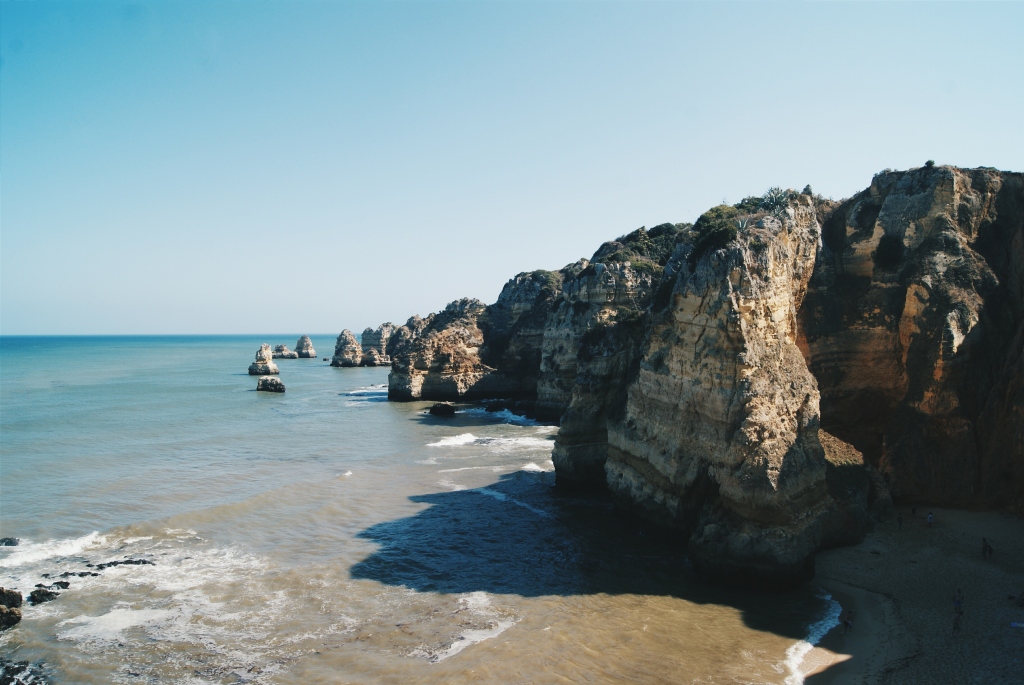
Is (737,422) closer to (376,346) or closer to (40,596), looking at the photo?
(40,596)

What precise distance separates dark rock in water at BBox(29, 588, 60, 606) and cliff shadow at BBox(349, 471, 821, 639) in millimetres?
9169

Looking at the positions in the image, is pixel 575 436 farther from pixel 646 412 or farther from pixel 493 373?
pixel 493 373

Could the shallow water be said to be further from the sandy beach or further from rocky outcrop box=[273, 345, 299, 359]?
rocky outcrop box=[273, 345, 299, 359]

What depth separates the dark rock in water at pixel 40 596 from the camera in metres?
19.8

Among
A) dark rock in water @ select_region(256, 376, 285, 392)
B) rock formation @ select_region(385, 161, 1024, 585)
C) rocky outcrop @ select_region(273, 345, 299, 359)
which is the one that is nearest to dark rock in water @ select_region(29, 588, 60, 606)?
rock formation @ select_region(385, 161, 1024, 585)

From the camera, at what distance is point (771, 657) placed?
1595 centimetres

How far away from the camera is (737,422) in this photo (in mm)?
20281

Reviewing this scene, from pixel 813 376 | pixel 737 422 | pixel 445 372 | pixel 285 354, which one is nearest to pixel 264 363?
pixel 445 372

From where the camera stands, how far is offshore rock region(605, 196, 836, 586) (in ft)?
64.5

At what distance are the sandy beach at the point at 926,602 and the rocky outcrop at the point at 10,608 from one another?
21407 millimetres

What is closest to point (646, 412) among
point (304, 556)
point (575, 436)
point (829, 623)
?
point (575, 436)

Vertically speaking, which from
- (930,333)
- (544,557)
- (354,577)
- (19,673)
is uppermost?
(930,333)

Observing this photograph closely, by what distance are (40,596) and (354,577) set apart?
950 cm

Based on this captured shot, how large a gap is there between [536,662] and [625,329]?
714 inches
